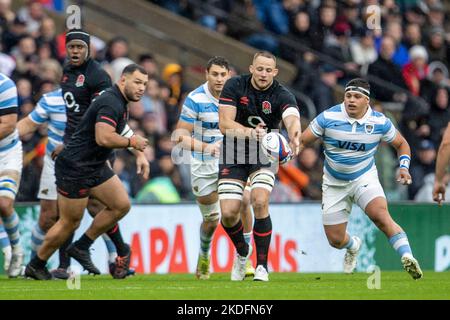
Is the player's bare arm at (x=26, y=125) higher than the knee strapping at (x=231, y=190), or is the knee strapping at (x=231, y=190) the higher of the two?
the player's bare arm at (x=26, y=125)

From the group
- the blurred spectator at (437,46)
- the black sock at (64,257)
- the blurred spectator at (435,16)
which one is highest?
the blurred spectator at (435,16)

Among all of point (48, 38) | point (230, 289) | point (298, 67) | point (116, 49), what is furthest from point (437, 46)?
point (230, 289)

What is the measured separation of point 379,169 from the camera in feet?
64.7

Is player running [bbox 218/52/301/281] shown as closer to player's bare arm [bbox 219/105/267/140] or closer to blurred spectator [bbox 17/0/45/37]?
player's bare arm [bbox 219/105/267/140]

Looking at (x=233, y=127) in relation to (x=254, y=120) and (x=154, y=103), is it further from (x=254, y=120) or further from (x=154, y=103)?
(x=154, y=103)

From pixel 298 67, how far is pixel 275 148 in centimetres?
856

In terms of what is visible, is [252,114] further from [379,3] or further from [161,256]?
[379,3]

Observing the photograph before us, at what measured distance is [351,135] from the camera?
47.9ft

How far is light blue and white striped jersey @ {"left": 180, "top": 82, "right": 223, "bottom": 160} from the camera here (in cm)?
1527

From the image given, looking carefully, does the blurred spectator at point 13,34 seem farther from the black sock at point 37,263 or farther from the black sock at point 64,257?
the black sock at point 37,263

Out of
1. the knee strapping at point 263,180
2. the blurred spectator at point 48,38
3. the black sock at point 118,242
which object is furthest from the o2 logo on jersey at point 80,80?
the blurred spectator at point 48,38

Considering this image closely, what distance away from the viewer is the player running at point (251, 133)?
45.4 feet

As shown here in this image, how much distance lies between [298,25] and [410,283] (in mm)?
10973
